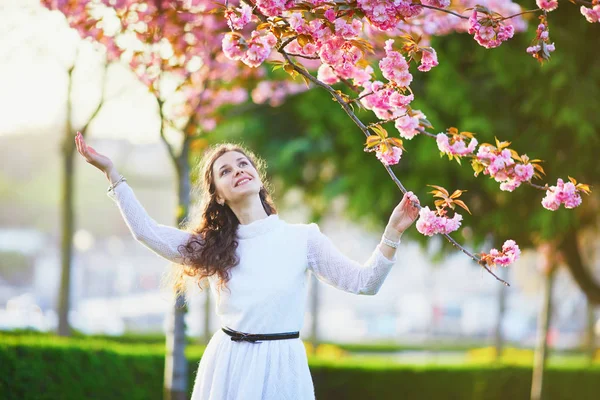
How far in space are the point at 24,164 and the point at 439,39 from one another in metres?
24.7

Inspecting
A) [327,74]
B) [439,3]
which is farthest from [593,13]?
[327,74]

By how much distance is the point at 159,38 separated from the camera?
471cm

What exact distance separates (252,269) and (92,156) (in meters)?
0.68

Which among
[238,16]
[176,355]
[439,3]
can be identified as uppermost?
[439,3]

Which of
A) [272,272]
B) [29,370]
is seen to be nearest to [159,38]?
[29,370]

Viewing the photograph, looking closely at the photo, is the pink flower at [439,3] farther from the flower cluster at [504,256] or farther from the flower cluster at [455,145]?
the flower cluster at [504,256]

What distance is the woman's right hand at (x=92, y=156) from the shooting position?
105 inches

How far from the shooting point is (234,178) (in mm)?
2844

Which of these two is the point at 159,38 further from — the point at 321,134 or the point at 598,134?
the point at 598,134

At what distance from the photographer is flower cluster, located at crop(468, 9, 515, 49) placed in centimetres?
255

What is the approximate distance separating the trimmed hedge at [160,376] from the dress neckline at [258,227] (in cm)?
209

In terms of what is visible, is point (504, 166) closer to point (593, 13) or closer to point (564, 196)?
point (564, 196)

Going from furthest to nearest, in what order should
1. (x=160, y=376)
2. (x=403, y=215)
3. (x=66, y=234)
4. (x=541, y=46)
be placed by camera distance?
(x=66, y=234) < (x=160, y=376) < (x=541, y=46) < (x=403, y=215)

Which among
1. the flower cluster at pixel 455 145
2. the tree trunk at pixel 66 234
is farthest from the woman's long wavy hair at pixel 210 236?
the tree trunk at pixel 66 234
